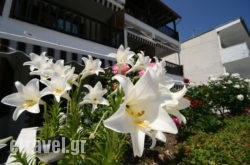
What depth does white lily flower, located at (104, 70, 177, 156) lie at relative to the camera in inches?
36.4

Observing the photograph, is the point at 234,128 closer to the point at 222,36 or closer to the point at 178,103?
the point at 178,103

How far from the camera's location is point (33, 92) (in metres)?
1.49

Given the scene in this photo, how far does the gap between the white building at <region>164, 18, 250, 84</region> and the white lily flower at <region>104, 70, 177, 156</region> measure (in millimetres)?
24792

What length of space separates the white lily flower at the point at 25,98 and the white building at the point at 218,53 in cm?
2463

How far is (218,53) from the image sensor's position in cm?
2488

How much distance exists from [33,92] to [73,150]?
1.60 ft

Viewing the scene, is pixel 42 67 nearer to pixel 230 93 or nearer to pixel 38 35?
pixel 38 35

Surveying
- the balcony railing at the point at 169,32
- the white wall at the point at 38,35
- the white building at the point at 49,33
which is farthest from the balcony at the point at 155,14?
the white wall at the point at 38,35

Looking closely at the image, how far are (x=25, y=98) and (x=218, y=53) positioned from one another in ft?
85.5

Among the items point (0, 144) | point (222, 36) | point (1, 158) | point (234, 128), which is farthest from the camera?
point (222, 36)

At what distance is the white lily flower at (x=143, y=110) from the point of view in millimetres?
925

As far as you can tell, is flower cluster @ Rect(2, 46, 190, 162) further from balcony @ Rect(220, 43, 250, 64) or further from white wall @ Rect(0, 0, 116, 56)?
balcony @ Rect(220, 43, 250, 64)

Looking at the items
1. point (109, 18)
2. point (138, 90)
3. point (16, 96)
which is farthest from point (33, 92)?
point (109, 18)

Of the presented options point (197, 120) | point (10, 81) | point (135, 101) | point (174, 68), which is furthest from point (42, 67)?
point (174, 68)
